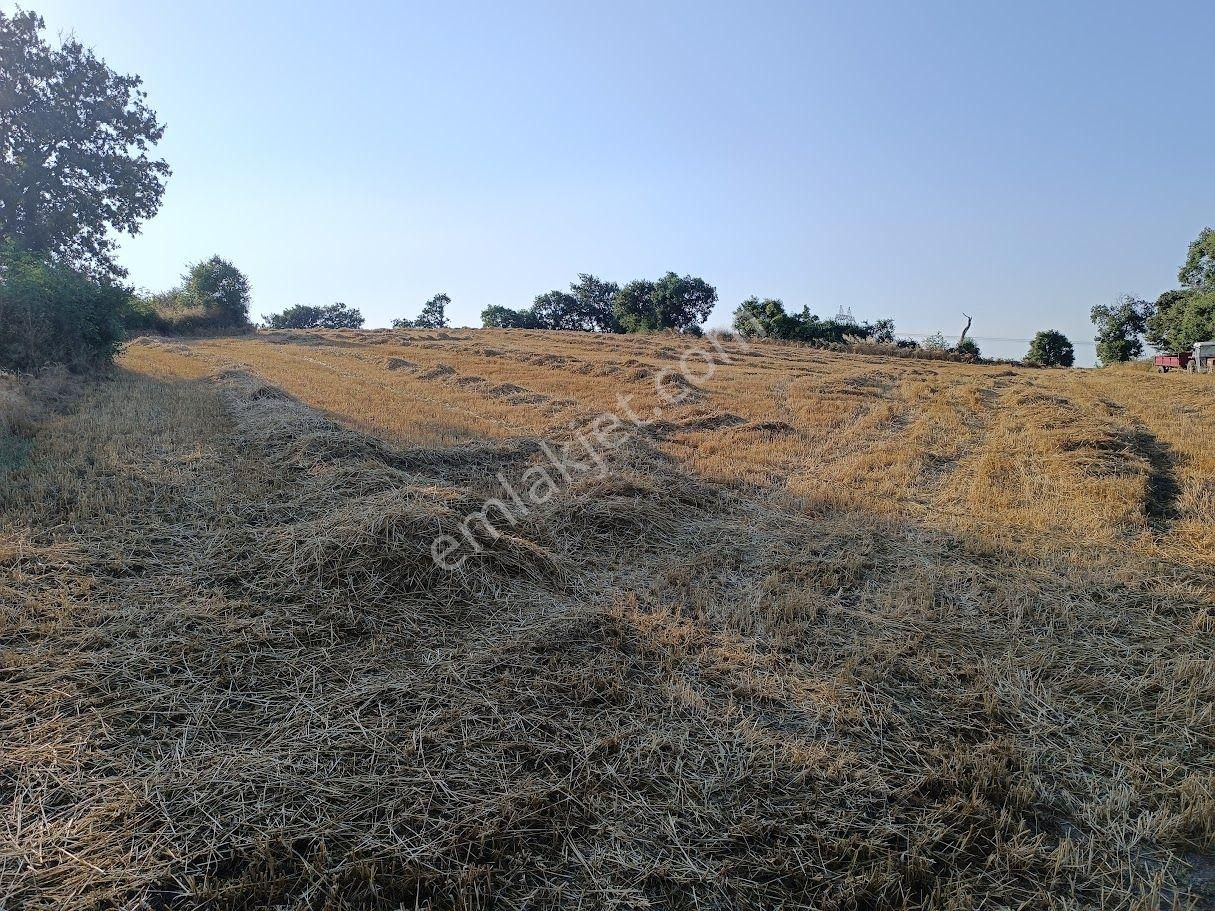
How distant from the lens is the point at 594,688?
3.35 m

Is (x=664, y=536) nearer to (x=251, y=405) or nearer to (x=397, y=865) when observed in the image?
(x=397, y=865)

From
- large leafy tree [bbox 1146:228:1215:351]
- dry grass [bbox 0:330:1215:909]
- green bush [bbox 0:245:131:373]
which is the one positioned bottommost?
dry grass [bbox 0:330:1215:909]

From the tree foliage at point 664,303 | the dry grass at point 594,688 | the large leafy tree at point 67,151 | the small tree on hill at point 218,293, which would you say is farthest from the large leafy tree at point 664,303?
the dry grass at point 594,688

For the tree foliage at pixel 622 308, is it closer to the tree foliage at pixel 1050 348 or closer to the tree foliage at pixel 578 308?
the tree foliage at pixel 578 308

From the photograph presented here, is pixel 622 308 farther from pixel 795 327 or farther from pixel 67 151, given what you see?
pixel 67 151

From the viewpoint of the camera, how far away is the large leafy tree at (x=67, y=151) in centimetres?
Result: 2139

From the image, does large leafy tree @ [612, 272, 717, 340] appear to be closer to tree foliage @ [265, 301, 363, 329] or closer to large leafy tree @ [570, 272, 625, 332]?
Answer: large leafy tree @ [570, 272, 625, 332]

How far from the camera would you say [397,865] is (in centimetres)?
227

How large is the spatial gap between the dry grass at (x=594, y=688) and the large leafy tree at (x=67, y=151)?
22399mm

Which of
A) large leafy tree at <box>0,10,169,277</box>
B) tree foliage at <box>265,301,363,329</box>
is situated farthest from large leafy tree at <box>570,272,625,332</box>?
large leafy tree at <box>0,10,169,277</box>

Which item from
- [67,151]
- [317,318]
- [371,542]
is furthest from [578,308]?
[371,542]

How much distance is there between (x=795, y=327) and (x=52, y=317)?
37.7m

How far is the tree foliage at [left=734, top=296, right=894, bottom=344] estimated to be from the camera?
40453 millimetres

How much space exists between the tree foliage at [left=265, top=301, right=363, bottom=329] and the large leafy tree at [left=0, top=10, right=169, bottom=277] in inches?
1599
